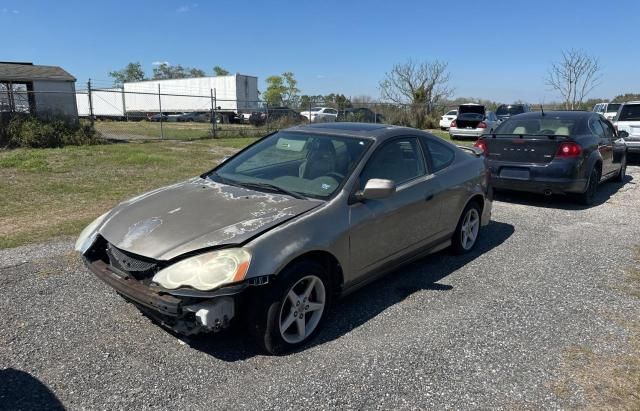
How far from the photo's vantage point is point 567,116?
8.16 meters

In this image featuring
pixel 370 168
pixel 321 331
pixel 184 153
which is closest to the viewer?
pixel 321 331

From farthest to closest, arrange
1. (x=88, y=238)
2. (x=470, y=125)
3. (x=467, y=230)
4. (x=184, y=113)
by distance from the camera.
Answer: (x=184, y=113)
(x=470, y=125)
(x=467, y=230)
(x=88, y=238)

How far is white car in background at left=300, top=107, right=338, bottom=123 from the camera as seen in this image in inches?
1118

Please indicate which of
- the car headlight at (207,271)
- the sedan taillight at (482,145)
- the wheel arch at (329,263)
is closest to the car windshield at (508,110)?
the sedan taillight at (482,145)

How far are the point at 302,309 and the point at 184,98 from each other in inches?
1521

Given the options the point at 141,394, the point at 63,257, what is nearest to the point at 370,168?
the point at 141,394

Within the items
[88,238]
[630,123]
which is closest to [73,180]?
[88,238]

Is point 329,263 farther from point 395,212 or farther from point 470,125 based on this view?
point 470,125

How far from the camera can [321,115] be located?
2964 centimetres

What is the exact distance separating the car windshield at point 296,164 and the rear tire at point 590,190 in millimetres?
5435

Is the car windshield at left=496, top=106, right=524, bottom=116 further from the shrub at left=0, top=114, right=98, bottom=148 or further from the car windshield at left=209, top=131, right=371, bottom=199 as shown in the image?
the car windshield at left=209, top=131, right=371, bottom=199

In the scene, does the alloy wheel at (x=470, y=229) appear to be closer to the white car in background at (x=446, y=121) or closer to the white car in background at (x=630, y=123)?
the white car in background at (x=630, y=123)

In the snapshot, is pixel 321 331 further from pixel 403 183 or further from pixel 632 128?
pixel 632 128

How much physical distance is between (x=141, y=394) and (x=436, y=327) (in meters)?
2.15
